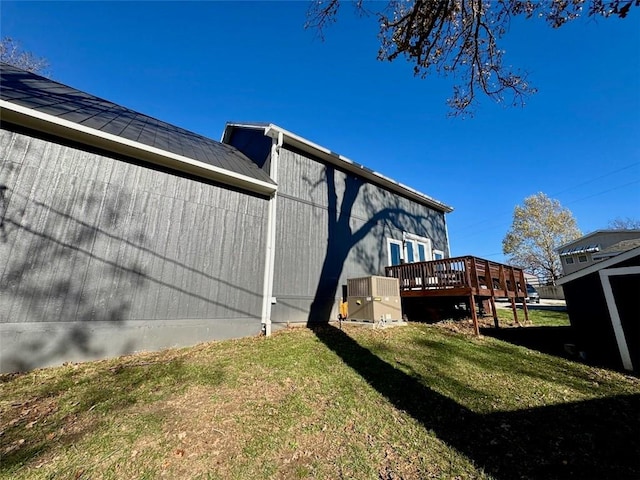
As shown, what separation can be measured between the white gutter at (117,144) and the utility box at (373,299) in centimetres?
398

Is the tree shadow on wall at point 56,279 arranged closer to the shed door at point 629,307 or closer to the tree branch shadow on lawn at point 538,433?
the tree branch shadow on lawn at point 538,433

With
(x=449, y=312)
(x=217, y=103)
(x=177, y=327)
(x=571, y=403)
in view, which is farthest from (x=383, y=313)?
(x=217, y=103)

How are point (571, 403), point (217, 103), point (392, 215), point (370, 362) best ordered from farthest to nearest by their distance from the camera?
point (217, 103) → point (392, 215) → point (370, 362) → point (571, 403)

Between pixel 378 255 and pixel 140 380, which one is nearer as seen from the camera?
pixel 140 380

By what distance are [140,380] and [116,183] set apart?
12.7 feet

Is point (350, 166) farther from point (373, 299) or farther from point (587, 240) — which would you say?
point (587, 240)

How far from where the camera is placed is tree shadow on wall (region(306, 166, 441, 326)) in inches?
332

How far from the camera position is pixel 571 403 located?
11.7 ft

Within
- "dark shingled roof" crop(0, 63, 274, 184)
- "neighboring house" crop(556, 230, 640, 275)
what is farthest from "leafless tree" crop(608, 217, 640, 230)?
"dark shingled roof" crop(0, 63, 274, 184)

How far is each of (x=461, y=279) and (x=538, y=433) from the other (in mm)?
5321

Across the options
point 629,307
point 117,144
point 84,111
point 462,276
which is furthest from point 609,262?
point 84,111

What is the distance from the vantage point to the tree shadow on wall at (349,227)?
844 cm

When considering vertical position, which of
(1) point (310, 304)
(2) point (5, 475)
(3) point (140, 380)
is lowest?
(2) point (5, 475)

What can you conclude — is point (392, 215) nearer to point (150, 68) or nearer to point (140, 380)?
point (140, 380)
